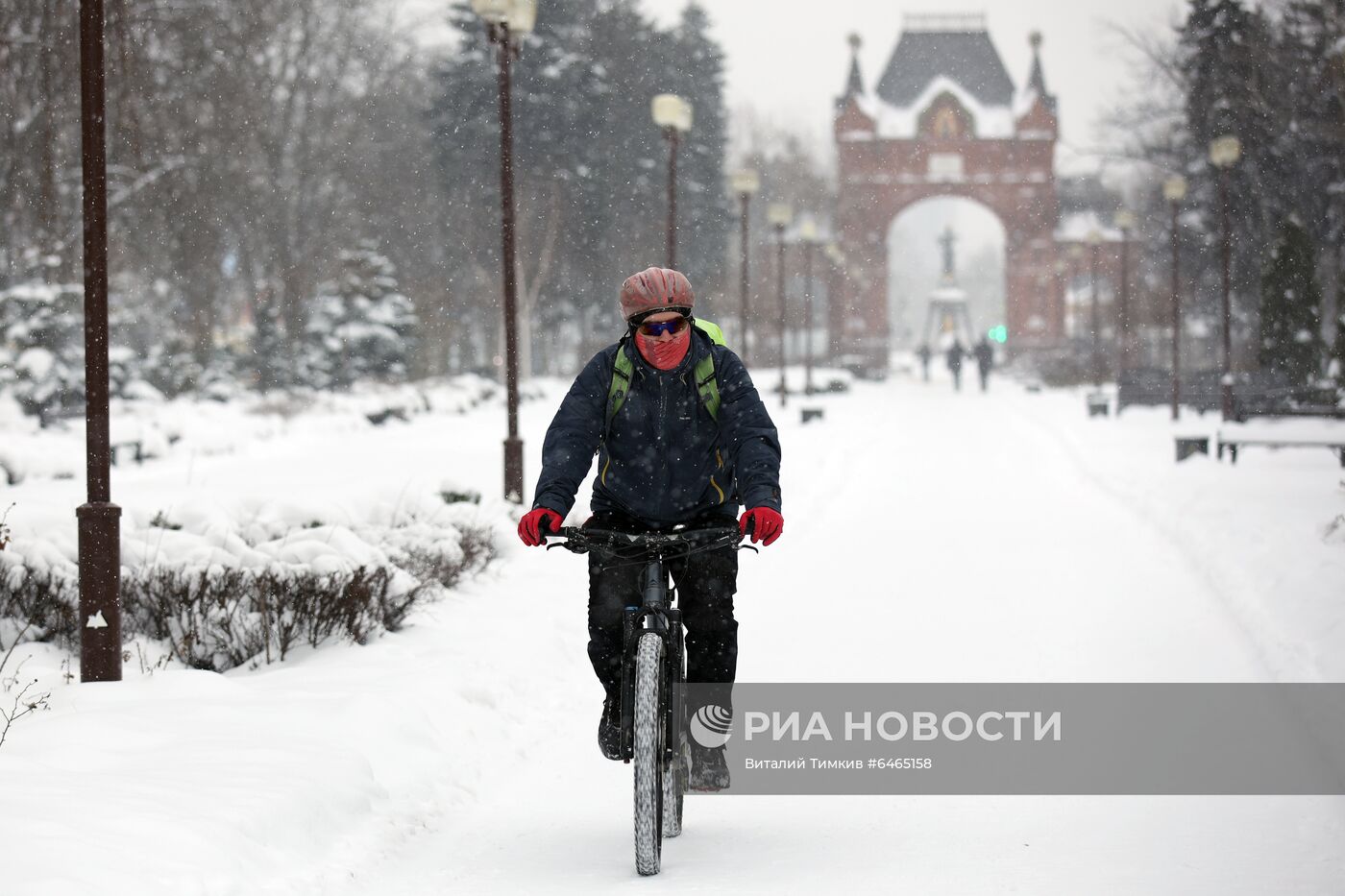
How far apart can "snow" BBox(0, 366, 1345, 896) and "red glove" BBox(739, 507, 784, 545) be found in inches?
42.9

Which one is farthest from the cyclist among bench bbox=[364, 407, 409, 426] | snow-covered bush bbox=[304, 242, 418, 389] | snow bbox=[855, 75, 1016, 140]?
snow bbox=[855, 75, 1016, 140]

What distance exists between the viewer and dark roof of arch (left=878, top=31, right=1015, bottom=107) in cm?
7894

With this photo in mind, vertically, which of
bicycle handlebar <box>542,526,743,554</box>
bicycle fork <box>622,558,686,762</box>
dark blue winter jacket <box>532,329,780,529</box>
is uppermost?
dark blue winter jacket <box>532,329,780,529</box>

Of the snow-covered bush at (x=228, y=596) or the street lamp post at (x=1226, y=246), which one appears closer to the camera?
the snow-covered bush at (x=228, y=596)

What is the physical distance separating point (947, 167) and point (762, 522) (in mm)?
75528

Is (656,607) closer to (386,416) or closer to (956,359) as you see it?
(386,416)

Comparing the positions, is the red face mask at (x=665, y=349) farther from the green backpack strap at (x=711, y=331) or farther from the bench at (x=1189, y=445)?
the bench at (x=1189, y=445)

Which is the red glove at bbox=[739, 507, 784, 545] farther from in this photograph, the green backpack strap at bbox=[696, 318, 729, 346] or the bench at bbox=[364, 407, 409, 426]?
the bench at bbox=[364, 407, 409, 426]

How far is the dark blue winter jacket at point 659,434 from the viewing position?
4.61 m

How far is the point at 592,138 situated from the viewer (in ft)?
147

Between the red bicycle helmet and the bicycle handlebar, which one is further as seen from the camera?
the red bicycle helmet

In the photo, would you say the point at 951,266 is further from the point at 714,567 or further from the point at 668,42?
the point at 714,567

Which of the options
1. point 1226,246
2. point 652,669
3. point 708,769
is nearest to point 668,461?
point 652,669

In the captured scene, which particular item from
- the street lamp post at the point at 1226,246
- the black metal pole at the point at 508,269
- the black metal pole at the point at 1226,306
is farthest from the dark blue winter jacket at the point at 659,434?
the black metal pole at the point at 1226,306
